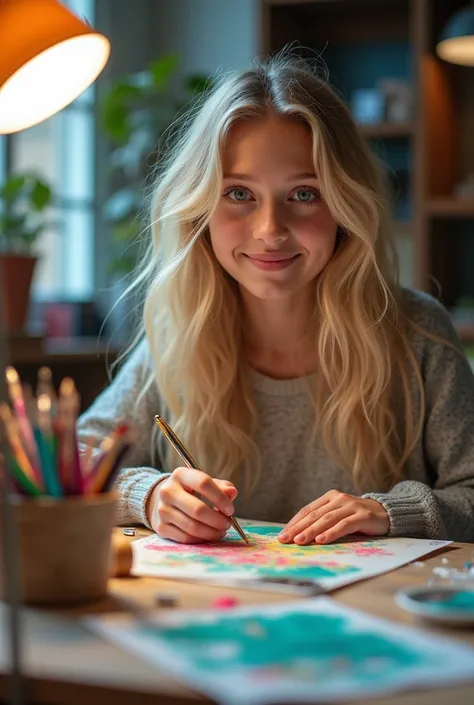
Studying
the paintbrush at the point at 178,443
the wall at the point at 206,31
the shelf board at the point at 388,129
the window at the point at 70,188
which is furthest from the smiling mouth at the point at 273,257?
the wall at the point at 206,31

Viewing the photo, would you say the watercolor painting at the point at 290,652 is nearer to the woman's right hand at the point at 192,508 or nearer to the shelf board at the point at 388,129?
the woman's right hand at the point at 192,508

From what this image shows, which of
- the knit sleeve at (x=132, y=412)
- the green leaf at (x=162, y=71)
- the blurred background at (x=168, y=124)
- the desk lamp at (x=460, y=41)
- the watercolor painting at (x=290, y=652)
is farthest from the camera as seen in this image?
the green leaf at (x=162, y=71)

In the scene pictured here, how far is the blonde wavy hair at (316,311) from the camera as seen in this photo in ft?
5.35

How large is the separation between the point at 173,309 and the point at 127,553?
73 centimetres

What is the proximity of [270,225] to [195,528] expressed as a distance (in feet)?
1.67

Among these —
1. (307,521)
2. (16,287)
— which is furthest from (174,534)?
(16,287)

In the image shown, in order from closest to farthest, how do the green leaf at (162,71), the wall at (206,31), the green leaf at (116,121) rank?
the green leaf at (162,71) → the green leaf at (116,121) → the wall at (206,31)

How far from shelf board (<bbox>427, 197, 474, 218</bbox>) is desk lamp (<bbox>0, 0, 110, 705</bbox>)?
2.97 m

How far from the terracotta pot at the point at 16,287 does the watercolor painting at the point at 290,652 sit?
2.18 metres

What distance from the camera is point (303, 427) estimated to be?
1.75 meters

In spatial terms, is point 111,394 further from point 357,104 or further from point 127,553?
point 357,104

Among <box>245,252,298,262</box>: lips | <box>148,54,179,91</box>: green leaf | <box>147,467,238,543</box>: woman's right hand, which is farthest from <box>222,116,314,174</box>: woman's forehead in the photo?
<box>148,54,179,91</box>: green leaf

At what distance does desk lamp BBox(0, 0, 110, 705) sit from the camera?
78 centimetres

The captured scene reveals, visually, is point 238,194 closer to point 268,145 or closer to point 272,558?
point 268,145
